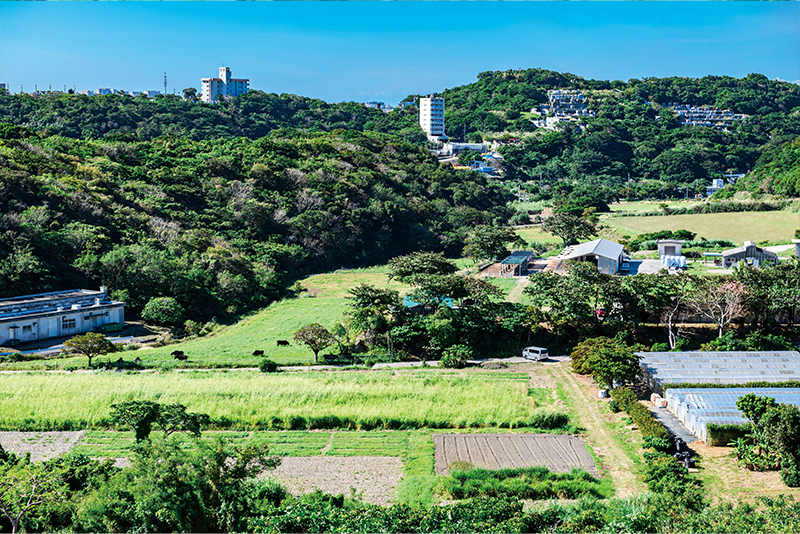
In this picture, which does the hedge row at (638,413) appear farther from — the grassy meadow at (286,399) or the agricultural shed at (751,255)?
the agricultural shed at (751,255)

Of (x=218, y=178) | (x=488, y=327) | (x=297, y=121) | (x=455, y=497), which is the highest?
(x=297, y=121)

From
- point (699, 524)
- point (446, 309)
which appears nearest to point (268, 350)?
point (446, 309)

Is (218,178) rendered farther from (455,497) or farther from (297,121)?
(297,121)

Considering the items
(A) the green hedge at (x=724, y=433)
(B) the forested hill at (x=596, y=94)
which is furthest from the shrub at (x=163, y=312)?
(B) the forested hill at (x=596, y=94)

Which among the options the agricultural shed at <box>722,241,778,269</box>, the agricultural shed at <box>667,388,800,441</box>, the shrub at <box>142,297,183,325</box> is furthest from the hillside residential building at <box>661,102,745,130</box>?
the agricultural shed at <box>667,388,800,441</box>

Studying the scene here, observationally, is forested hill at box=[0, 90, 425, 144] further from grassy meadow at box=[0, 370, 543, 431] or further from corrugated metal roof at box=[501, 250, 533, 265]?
grassy meadow at box=[0, 370, 543, 431]

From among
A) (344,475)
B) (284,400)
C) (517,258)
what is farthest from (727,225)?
(344,475)
